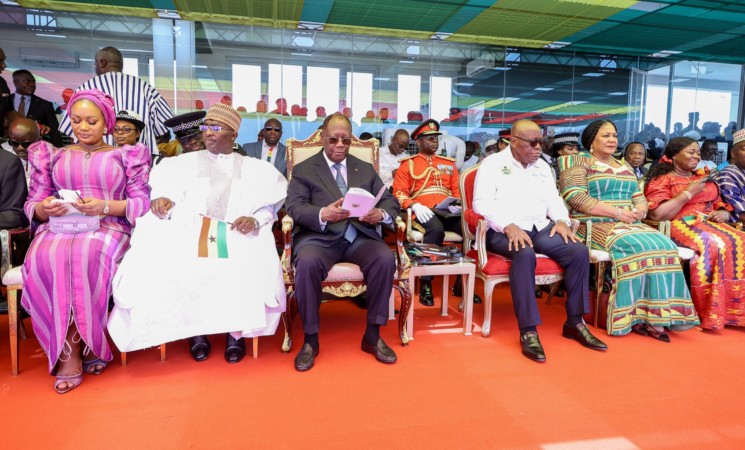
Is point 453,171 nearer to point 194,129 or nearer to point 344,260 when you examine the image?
point 344,260

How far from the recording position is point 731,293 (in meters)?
3.54

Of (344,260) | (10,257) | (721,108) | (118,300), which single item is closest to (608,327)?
(344,260)

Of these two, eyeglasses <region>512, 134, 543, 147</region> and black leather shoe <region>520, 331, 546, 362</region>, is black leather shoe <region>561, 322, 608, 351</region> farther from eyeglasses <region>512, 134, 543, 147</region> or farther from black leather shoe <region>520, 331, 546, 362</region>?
eyeglasses <region>512, 134, 543, 147</region>

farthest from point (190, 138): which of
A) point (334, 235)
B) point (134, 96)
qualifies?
point (334, 235)

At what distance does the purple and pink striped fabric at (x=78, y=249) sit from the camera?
2.47m

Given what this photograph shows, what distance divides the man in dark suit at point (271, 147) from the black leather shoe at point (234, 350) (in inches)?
102

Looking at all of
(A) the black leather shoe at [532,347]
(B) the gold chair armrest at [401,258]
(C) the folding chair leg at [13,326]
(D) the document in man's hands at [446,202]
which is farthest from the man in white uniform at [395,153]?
(C) the folding chair leg at [13,326]

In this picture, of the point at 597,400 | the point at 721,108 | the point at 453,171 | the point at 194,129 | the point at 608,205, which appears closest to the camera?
the point at 597,400

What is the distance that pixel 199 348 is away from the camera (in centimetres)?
286

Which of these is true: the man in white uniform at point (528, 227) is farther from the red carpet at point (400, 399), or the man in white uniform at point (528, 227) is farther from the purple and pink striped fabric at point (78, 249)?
the purple and pink striped fabric at point (78, 249)

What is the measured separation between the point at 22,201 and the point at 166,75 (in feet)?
20.0

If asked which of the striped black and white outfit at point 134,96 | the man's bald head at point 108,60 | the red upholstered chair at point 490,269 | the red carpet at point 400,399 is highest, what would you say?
the man's bald head at point 108,60

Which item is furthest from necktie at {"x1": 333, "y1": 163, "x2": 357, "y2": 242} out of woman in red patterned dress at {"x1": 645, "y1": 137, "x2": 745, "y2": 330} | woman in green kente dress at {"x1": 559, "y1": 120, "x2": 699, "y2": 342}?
woman in red patterned dress at {"x1": 645, "y1": 137, "x2": 745, "y2": 330}

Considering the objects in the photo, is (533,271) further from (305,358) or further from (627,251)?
(305,358)
